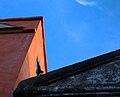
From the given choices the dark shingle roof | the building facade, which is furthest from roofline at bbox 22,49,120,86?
the building facade

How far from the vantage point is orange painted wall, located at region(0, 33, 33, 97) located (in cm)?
610

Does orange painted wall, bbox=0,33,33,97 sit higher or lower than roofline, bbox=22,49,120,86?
higher

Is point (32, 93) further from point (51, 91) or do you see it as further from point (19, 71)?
point (19, 71)

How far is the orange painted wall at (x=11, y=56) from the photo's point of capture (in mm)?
6102

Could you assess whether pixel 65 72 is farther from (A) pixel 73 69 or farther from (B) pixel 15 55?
(B) pixel 15 55

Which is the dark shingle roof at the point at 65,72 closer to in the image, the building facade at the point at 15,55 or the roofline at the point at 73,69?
the roofline at the point at 73,69

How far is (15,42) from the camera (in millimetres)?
8148

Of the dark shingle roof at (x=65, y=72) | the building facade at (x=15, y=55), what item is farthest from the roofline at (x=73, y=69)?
the building facade at (x=15, y=55)

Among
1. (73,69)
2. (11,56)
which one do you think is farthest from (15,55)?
(73,69)

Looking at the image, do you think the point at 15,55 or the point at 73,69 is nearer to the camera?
the point at 73,69

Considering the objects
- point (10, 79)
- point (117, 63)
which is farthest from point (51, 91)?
point (10, 79)

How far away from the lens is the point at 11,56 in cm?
720

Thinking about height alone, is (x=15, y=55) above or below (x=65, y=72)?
above

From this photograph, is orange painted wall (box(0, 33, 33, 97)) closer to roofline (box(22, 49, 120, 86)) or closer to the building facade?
the building facade
